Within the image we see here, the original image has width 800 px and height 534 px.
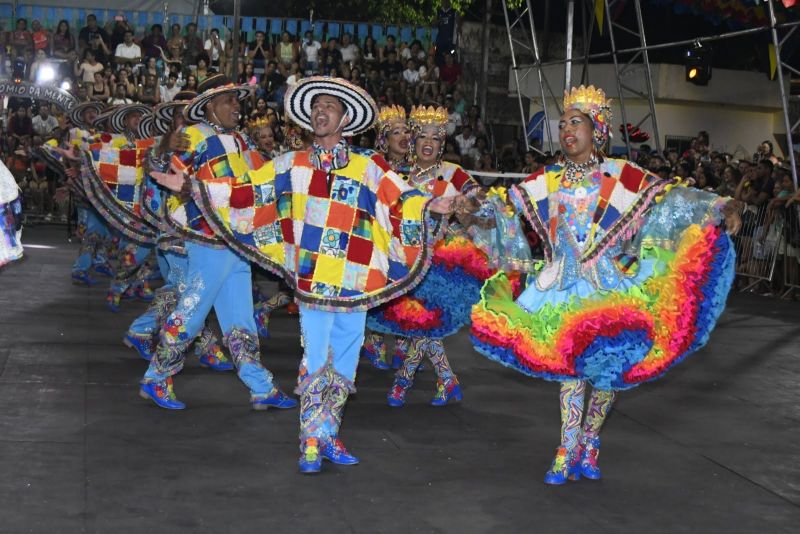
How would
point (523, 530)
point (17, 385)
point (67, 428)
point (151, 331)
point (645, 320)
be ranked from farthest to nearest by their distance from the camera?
point (151, 331) < point (17, 385) < point (67, 428) < point (645, 320) < point (523, 530)

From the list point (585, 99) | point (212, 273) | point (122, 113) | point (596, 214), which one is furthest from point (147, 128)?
point (596, 214)

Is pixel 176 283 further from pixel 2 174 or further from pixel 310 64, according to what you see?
pixel 310 64

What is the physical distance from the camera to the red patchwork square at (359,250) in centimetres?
646

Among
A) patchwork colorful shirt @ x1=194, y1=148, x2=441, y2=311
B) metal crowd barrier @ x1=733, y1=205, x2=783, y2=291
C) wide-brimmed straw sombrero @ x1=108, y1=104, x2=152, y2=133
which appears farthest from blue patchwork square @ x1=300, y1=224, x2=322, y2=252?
metal crowd barrier @ x1=733, y1=205, x2=783, y2=291

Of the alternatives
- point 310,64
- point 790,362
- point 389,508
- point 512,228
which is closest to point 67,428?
point 389,508

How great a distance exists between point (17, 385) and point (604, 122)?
4.36 m

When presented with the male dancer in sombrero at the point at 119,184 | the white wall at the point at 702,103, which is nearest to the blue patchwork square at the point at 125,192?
the male dancer in sombrero at the point at 119,184

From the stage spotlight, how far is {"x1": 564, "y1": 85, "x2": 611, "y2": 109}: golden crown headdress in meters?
13.8

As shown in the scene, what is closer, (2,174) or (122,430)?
(2,174)

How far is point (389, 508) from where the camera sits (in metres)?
5.84

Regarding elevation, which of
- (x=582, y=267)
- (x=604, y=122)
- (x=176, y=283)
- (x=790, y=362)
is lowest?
(x=790, y=362)

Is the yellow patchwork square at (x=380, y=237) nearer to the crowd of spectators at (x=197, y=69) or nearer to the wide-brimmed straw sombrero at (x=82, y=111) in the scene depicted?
the wide-brimmed straw sombrero at (x=82, y=111)

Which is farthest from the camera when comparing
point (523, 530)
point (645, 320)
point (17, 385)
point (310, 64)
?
point (310, 64)

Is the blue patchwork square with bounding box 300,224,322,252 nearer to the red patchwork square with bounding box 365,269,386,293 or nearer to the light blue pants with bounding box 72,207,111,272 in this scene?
the red patchwork square with bounding box 365,269,386,293
